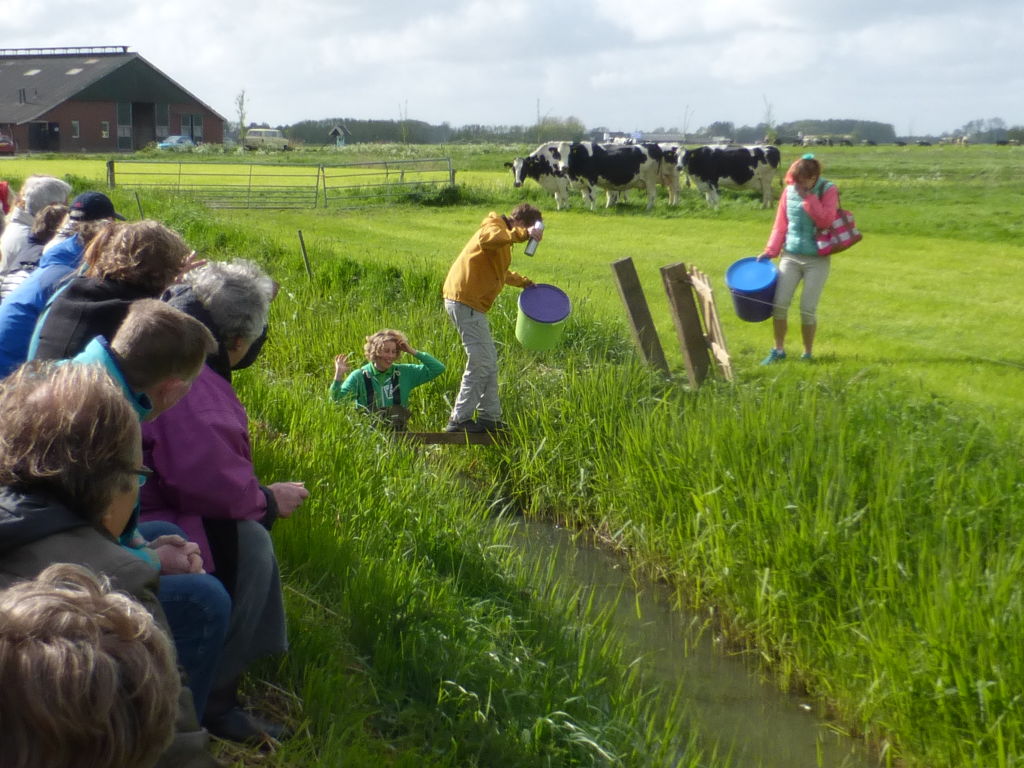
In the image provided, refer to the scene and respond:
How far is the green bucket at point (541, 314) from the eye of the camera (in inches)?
277

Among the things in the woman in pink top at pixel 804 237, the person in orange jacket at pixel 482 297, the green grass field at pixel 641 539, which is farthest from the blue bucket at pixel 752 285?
the person in orange jacket at pixel 482 297

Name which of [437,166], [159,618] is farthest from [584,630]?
[437,166]

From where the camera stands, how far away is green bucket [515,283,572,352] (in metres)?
7.04

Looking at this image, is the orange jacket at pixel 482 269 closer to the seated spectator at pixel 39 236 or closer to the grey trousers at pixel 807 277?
the seated spectator at pixel 39 236

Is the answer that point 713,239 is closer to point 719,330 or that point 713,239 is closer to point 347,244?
point 347,244

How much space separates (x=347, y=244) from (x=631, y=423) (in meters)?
10.2

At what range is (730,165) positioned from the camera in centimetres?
2489

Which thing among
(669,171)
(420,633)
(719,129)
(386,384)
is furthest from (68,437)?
(719,129)

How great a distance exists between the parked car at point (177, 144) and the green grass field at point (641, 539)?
1812 inches

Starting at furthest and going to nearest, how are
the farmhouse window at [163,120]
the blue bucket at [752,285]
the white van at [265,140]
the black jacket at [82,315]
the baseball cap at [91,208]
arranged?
the farmhouse window at [163,120]
the white van at [265,140]
the blue bucket at [752,285]
the baseball cap at [91,208]
the black jacket at [82,315]

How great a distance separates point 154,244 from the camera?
11.9 ft

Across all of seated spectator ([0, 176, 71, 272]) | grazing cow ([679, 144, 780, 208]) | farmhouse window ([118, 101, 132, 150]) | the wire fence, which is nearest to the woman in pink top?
seated spectator ([0, 176, 71, 272])

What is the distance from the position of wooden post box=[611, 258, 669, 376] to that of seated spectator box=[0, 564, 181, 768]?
19.7ft

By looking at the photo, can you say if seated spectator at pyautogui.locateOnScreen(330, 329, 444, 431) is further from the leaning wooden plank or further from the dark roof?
the dark roof
